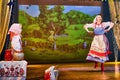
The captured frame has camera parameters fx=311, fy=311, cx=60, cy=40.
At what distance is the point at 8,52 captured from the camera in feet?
12.4

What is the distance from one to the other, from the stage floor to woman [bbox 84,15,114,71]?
86 mm

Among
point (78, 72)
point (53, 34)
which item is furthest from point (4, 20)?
point (78, 72)

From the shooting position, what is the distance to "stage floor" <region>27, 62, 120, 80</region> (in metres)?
3.79

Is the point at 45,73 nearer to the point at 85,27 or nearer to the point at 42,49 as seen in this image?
the point at 42,49

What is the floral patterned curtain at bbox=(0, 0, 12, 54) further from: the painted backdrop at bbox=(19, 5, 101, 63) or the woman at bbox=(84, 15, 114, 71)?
the woman at bbox=(84, 15, 114, 71)

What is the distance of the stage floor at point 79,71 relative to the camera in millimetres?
3795

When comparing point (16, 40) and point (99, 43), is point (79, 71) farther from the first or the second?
point (16, 40)

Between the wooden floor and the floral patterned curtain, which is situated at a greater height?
the floral patterned curtain

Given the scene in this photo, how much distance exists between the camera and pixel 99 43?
3.87m

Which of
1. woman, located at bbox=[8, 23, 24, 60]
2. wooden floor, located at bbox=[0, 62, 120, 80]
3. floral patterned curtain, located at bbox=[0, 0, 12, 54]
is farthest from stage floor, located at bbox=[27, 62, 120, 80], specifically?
floral patterned curtain, located at bbox=[0, 0, 12, 54]

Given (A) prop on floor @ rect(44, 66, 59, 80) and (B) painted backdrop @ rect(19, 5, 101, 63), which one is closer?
(A) prop on floor @ rect(44, 66, 59, 80)

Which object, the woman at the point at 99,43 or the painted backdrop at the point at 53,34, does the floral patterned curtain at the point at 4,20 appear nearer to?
the painted backdrop at the point at 53,34

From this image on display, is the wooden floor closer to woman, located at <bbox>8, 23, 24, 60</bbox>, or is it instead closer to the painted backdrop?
the painted backdrop

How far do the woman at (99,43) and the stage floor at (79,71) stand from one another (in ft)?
0.28
